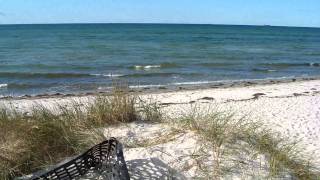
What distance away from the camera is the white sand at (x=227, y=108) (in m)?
4.77

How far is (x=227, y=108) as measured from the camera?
11172 mm

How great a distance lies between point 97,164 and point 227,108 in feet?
22.8

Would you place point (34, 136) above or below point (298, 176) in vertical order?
above

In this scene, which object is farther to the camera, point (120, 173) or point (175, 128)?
point (175, 128)

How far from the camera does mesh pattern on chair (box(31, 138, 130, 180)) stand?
405 centimetres

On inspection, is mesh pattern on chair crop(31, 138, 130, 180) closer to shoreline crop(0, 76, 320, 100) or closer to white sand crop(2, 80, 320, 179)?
white sand crop(2, 80, 320, 179)

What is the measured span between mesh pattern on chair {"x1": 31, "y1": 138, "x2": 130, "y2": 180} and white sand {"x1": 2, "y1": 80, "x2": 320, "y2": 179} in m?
0.35

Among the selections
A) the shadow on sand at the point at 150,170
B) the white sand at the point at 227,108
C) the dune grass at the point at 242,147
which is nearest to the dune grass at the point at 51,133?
the white sand at the point at 227,108

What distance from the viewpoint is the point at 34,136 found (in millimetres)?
5102

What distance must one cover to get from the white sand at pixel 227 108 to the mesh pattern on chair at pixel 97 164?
1.13 feet

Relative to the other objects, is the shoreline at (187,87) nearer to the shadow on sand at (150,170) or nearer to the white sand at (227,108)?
the white sand at (227,108)

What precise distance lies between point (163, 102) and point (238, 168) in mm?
7916

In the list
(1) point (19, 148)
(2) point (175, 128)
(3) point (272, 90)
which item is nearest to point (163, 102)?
(3) point (272, 90)

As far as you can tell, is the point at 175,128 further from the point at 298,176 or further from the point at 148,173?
the point at 298,176
